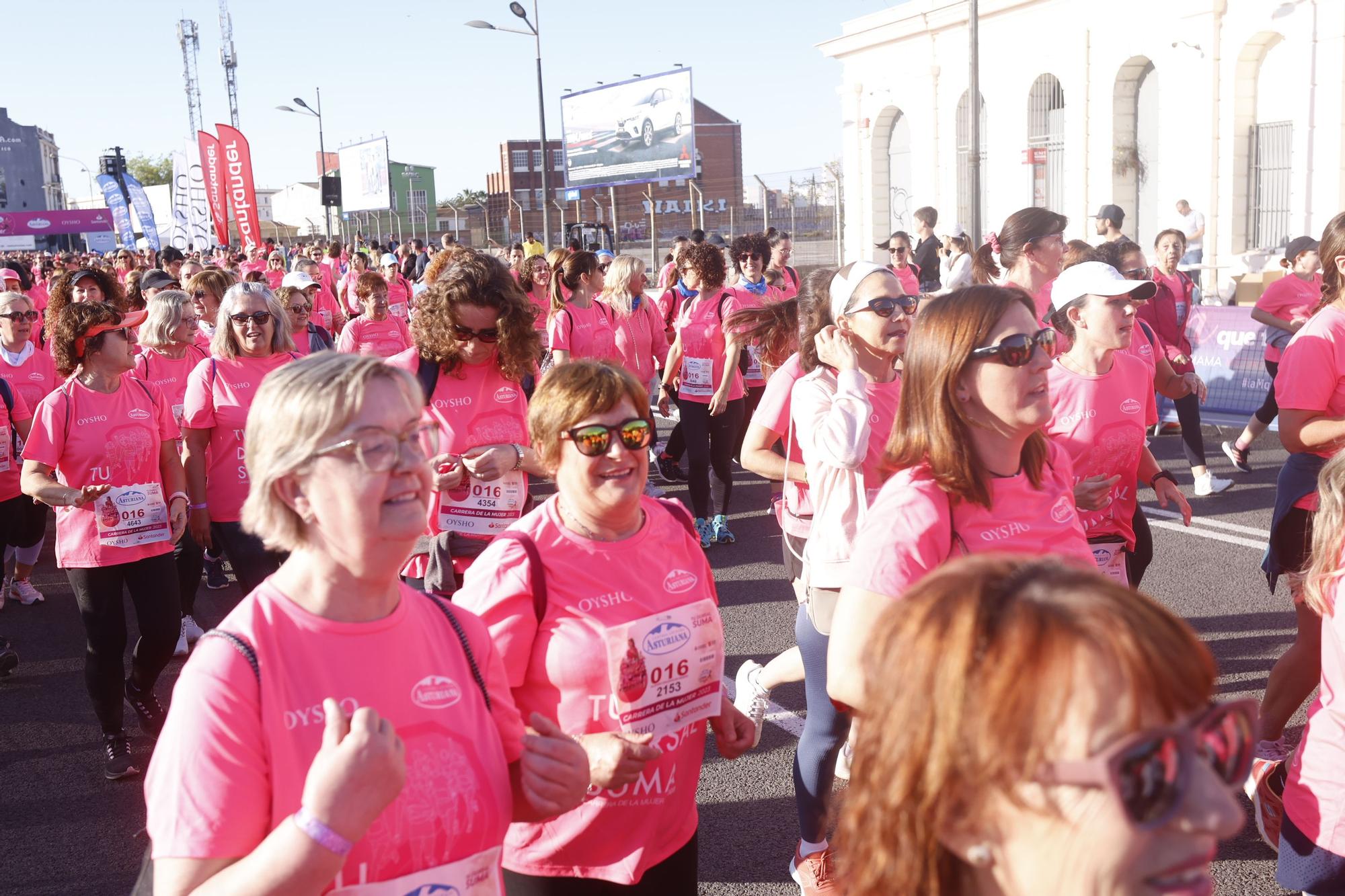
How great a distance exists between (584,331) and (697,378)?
940 millimetres

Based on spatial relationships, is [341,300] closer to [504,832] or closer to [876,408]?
[876,408]

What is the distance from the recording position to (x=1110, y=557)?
415 cm

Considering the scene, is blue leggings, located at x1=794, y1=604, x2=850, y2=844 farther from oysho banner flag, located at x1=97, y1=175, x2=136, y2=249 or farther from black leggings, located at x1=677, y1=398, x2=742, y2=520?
oysho banner flag, located at x1=97, y1=175, x2=136, y2=249

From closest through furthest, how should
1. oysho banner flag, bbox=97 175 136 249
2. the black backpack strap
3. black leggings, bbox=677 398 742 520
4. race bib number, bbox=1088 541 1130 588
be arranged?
the black backpack strap → race bib number, bbox=1088 541 1130 588 → black leggings, bbox=677 398 742 520 → oysho banner flag, bbox=97 175 136 249

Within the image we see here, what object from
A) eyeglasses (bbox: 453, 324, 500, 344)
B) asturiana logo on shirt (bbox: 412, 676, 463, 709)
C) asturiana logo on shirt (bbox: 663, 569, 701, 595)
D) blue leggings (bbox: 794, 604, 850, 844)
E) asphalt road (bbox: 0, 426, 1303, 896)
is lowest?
asphalt road (bbox: 0, 426, 1303, 896)

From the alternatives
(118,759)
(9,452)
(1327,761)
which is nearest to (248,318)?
(118,759)

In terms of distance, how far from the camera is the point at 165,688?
5.82 m

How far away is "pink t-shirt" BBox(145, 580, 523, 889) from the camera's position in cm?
159

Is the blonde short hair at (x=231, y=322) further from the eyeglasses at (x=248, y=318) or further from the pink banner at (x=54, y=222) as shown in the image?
the pink banner at (x=54, y=222)

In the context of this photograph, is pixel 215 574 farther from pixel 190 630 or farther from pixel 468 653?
pixel 468 653

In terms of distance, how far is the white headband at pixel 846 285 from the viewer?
3.93 m

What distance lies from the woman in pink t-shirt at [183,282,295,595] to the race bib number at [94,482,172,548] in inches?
7.1

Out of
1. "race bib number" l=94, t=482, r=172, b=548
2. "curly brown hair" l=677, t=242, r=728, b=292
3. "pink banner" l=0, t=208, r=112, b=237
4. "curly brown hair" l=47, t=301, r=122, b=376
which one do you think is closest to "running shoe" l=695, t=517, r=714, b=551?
"curly brown hair" l=677, t=242, r=728, b=292

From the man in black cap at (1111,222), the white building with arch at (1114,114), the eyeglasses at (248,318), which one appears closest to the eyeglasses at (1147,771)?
the eyeglasses at (248,318)
